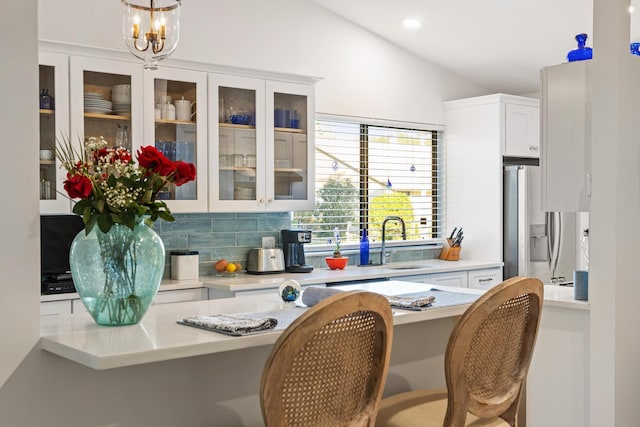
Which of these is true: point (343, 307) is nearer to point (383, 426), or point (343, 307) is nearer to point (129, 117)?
point (383, 426)

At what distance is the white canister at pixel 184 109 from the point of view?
4070 millimetres

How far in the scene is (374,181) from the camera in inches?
218

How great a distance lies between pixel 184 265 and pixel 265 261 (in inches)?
22.7

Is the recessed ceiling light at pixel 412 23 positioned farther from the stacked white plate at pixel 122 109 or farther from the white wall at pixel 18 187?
the white wall at pixel 18 187

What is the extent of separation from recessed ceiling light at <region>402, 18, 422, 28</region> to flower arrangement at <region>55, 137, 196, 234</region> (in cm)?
348

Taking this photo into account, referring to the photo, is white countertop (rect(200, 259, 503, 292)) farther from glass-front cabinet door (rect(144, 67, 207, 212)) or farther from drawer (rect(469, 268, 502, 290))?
glass-front cabinet door (rect(144, 67, 207, 212))

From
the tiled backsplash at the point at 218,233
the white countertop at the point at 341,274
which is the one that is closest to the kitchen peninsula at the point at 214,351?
the white countertop at the point at 341,274

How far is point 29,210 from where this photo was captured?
1.81m

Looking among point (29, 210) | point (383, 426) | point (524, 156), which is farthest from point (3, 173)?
point (524, 156)

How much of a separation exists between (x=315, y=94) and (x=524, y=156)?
6.49ft

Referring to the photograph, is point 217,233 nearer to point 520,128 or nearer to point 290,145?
point 290,145

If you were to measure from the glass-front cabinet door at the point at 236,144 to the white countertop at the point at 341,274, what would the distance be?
45 centimetres

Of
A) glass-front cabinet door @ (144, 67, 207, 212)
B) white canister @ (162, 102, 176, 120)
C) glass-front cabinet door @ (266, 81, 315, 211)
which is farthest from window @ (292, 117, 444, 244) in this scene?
white canister @ (162, 102, 176, 120)

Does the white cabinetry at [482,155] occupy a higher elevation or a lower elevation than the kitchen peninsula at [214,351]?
higher
